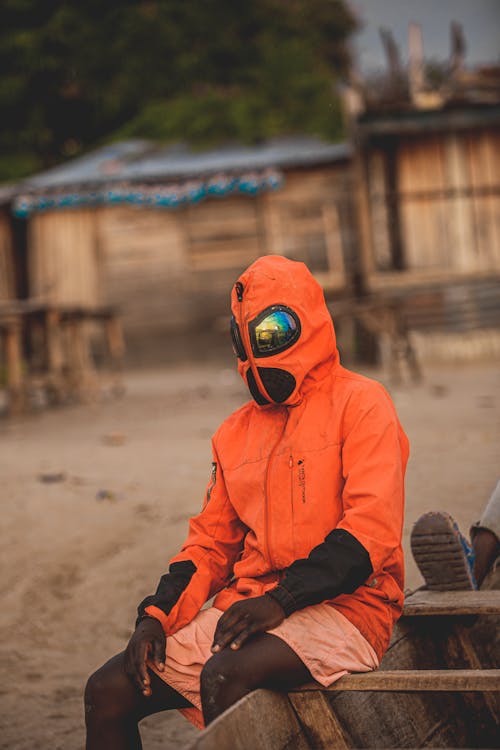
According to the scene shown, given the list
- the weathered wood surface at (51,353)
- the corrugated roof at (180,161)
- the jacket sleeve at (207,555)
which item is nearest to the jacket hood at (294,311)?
the jacket sleeve at (207,555)

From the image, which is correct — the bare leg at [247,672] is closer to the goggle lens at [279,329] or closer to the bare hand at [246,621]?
the bare hand at [246,621]

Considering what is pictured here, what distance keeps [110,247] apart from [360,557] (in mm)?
15637

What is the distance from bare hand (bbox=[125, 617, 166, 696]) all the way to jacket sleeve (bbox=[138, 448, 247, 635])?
140mm

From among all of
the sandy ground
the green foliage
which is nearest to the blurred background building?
the sandy ground

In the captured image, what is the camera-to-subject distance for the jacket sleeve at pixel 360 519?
6.52 ft

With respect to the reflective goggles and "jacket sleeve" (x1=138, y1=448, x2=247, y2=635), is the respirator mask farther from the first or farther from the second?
"jacket sleeve" (x1=138, y1=448, x2=247, y2=635)

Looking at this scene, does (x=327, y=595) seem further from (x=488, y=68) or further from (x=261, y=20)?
(x=261, y=20)

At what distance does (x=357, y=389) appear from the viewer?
7.25 feet

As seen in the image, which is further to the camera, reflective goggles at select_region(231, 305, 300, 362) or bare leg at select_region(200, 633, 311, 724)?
reflective goggles at select_region(231, 305, 300, 362)

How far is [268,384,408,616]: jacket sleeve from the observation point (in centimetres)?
199

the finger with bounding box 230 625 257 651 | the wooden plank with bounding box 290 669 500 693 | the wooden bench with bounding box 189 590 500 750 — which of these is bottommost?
the wooden bench with bounding box 189 590 500 750

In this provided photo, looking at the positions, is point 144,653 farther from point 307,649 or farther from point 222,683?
point 307,649

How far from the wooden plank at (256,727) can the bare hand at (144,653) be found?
0.29m

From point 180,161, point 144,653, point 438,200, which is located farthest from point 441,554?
point 180,161
